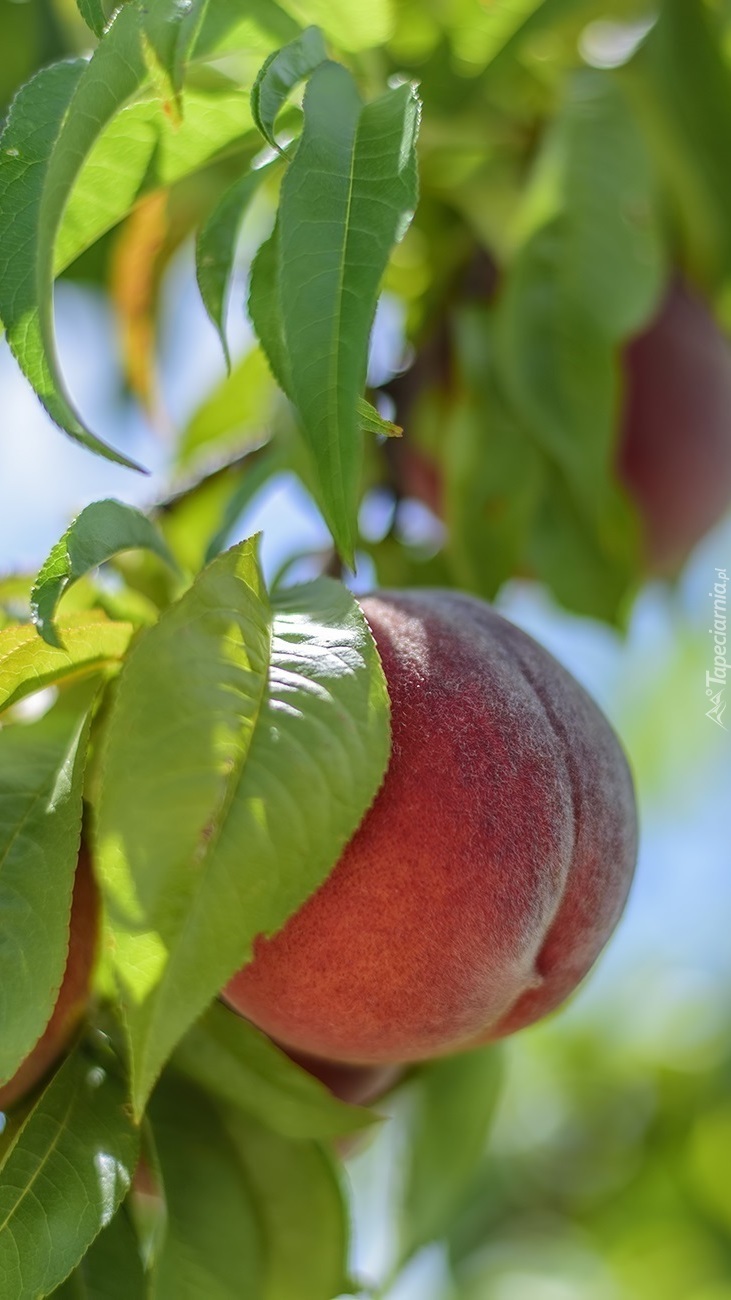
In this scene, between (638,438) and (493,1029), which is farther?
(638,438)

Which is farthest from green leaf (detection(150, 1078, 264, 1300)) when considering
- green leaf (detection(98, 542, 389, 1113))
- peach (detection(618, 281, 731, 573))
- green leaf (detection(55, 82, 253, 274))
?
peach (detection(618, 281, 731, 573))

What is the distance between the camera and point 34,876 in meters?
0.65

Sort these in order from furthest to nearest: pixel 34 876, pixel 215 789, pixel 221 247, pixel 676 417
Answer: pixel 676 417, pixel 221 247, pixel 34 876, pixel 215 789

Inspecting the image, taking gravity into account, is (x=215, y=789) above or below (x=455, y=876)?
above

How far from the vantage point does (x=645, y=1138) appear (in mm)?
2373

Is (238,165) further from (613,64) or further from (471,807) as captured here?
(471,807)

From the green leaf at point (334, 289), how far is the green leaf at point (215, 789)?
0.07 meters

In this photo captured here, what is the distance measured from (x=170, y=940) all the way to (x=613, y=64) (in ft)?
3.56

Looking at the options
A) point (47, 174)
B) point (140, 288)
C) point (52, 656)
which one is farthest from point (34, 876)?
point (140, 288)

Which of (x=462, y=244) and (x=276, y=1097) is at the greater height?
(x=462, y=244)

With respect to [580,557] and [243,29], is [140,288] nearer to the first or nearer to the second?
[580,557]

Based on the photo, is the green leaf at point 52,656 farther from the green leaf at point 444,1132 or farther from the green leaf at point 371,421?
the green leaf at point 444,1132

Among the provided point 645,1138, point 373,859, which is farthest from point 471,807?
point 645,1138

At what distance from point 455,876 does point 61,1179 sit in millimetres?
254
